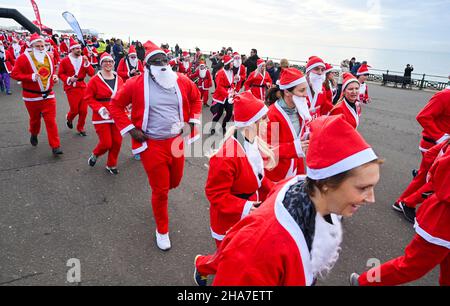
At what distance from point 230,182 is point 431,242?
164cm

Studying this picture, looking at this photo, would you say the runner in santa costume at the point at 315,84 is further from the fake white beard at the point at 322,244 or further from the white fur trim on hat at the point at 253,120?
the fake white beard at the point at 322,244

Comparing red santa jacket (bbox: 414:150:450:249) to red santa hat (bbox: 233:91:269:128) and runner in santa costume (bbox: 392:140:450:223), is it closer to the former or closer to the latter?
red santa hat (bbox: 233:91:269:128)

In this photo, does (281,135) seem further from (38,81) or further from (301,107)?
(38,81)

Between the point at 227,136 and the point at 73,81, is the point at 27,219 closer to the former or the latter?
the point at 227,136

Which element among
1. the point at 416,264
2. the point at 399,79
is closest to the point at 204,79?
the point at 416,264

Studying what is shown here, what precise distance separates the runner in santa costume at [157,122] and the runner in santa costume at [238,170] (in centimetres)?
109

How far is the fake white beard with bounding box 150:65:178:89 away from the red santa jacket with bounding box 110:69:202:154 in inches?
3.9

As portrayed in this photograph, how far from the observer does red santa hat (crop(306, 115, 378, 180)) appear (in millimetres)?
1266

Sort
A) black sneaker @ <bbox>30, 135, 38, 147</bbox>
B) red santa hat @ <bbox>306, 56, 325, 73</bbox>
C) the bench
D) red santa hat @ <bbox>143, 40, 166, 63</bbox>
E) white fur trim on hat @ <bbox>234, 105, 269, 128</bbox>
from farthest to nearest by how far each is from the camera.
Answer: the bench < black sneaker @ <bbox>30, 135, 38, 147</bbox> < red santa hat @ <bbox>306, 56, 325, 73</bbox> < red santa hat @ <bbox>143, 40, 166, 63</bbox> < white fur trim on hat @ <bbox>234, 105, 269, 128</bbox>

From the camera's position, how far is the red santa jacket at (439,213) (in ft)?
7.76

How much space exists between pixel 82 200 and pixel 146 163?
1.84 m

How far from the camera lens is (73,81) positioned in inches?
289

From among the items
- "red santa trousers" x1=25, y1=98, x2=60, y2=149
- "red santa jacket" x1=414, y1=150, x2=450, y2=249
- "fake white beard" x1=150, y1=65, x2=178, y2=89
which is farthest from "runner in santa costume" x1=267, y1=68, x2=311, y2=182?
"red santa trousers" x1=25, y1=98, x2=60, y2=149
